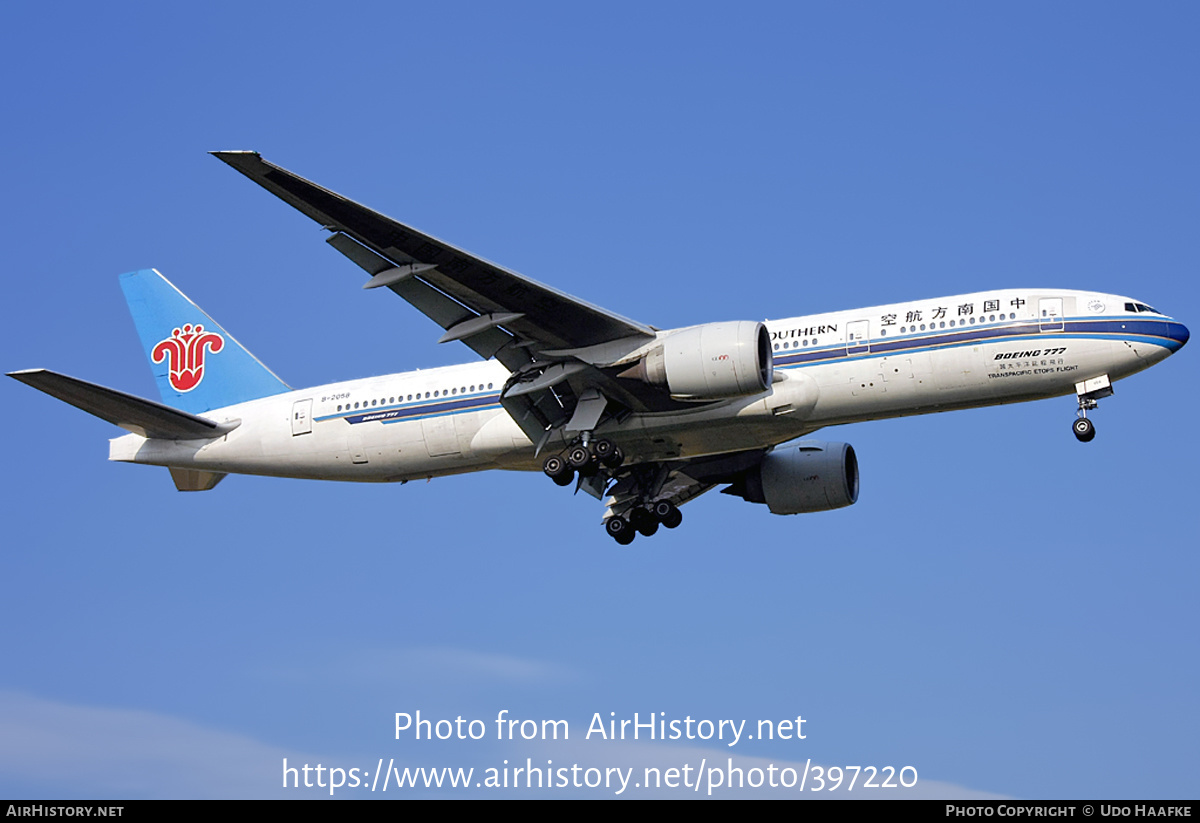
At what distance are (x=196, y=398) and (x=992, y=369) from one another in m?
20.6

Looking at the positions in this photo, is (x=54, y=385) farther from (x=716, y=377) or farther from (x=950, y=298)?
(x=950, y=298)

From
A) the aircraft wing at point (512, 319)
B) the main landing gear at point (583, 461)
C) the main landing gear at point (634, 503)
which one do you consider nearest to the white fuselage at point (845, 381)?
the main landing gear at point (583, 461)

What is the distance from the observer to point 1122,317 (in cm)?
3012

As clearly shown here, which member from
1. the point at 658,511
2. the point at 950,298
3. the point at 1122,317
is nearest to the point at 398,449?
the point at 658,511

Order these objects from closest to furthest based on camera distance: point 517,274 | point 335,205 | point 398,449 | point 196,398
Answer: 1. point 335,205
2. point 517,274
3. point 398,449
4. point 196,398

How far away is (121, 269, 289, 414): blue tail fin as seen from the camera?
37750 millimetres

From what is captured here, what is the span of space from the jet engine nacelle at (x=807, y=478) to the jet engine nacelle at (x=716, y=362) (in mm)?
7155

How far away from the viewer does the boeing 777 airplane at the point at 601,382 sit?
1173 inches

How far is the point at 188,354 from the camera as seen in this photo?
3875cm

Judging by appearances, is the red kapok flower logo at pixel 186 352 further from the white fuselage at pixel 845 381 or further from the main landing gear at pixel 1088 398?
the main landing gear at pixel 1088 398

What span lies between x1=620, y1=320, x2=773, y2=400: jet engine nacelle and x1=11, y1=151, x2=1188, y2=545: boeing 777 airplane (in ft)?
0.11

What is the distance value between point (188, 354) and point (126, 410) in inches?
180

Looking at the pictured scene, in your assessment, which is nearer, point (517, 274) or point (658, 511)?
point (517, 274)
